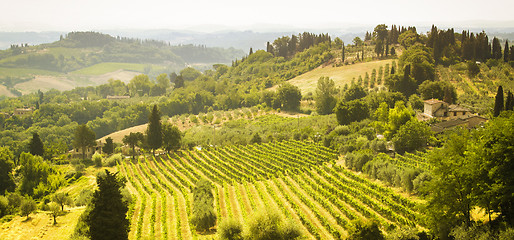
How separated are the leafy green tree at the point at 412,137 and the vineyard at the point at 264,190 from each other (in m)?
7.28

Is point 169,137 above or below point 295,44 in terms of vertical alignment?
below

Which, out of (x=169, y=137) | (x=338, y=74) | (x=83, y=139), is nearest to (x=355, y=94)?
(x=338, y=74)

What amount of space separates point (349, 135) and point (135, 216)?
2907cm

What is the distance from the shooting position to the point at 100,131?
114 m

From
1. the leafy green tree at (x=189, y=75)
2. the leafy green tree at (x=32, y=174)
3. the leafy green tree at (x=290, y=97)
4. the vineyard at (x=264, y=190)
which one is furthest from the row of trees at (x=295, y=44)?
the leafy green tree at (x=32, y=174)

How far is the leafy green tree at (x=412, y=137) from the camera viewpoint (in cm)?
4688

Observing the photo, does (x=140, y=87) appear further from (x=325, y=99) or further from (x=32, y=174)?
(x=32, y=174)

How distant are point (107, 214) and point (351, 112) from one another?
4266 cm

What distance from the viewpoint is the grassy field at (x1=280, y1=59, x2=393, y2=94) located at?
101 m

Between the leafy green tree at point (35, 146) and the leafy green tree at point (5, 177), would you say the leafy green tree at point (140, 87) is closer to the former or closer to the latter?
the leafy green tree at point (35, 146)

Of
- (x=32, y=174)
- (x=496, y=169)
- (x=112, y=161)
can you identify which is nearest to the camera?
(x=496, y=169)

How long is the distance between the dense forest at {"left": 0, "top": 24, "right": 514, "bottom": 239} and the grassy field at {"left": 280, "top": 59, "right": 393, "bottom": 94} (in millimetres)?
1875

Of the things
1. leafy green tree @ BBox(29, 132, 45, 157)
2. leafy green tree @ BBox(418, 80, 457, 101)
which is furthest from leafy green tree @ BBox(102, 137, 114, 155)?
leafy green tree @ BBox(418, 80, 457, 101)

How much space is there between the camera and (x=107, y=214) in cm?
2873
